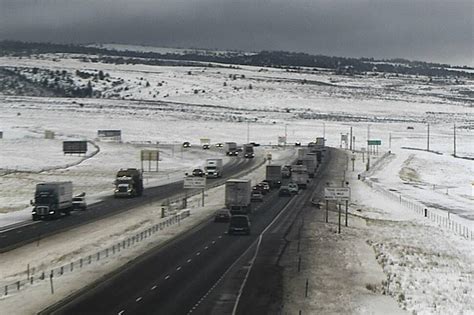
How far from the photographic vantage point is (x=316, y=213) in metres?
75.8

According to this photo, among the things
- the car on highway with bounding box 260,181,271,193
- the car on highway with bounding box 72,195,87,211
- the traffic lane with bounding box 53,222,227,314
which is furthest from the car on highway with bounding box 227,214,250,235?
the car on highway with bounding box 260,181,271,193

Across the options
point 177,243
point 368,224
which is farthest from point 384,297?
point 368,224

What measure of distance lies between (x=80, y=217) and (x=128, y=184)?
1743cm

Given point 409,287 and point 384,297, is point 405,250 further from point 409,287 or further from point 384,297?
point 384,297

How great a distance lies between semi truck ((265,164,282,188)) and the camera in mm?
101312

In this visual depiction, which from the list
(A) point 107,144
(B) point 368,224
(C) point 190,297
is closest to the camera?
(C) point 190,297

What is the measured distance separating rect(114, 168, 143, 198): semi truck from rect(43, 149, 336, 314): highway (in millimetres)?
26683

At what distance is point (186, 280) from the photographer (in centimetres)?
4038

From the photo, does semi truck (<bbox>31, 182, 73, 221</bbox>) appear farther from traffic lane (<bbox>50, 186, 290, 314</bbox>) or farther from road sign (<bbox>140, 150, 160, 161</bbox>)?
road sign (<bbox>140, 150, 160, 161</bbox>)

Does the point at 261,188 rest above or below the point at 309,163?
below

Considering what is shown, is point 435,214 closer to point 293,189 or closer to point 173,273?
point 293,189

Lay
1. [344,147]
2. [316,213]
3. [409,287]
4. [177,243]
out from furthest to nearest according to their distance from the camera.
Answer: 1. [344,147]
2. [316,213]
3. [177,243]
4. [409,287]

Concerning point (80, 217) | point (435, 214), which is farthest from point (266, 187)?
point (80, 217)

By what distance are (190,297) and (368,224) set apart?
3692 cm
